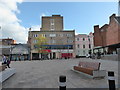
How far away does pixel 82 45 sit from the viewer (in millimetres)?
67812

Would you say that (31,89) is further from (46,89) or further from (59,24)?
(59,24)

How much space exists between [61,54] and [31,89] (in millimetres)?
54767

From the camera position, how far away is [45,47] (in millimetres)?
57438

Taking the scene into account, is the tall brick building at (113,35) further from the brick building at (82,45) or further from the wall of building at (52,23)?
the wall of building at (52,23)

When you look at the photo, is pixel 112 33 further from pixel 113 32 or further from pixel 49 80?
pixel 49 80

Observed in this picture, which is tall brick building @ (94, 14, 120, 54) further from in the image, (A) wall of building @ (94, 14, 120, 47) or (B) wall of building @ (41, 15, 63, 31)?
(B) wall of building @ (41, 15, 63, 31)

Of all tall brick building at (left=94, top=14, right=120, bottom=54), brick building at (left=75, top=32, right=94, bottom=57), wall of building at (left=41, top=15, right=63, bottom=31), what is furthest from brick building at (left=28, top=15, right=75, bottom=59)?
tall brick building at (left=94, top=14, right=120, bottom=54)

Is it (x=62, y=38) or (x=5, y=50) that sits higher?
(x=62, y=38)

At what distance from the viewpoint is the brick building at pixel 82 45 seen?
6762cm

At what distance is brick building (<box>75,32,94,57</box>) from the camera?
6762 centimetres

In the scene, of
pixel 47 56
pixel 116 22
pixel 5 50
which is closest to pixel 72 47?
pixel 47 56

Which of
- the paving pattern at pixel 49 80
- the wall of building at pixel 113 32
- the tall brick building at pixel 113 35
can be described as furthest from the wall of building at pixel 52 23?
the paving pattern at pixel 49 80

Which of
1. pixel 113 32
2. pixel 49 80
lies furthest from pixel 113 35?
pixel 49 80

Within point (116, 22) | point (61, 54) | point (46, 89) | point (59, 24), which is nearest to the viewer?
point (46, 89)
